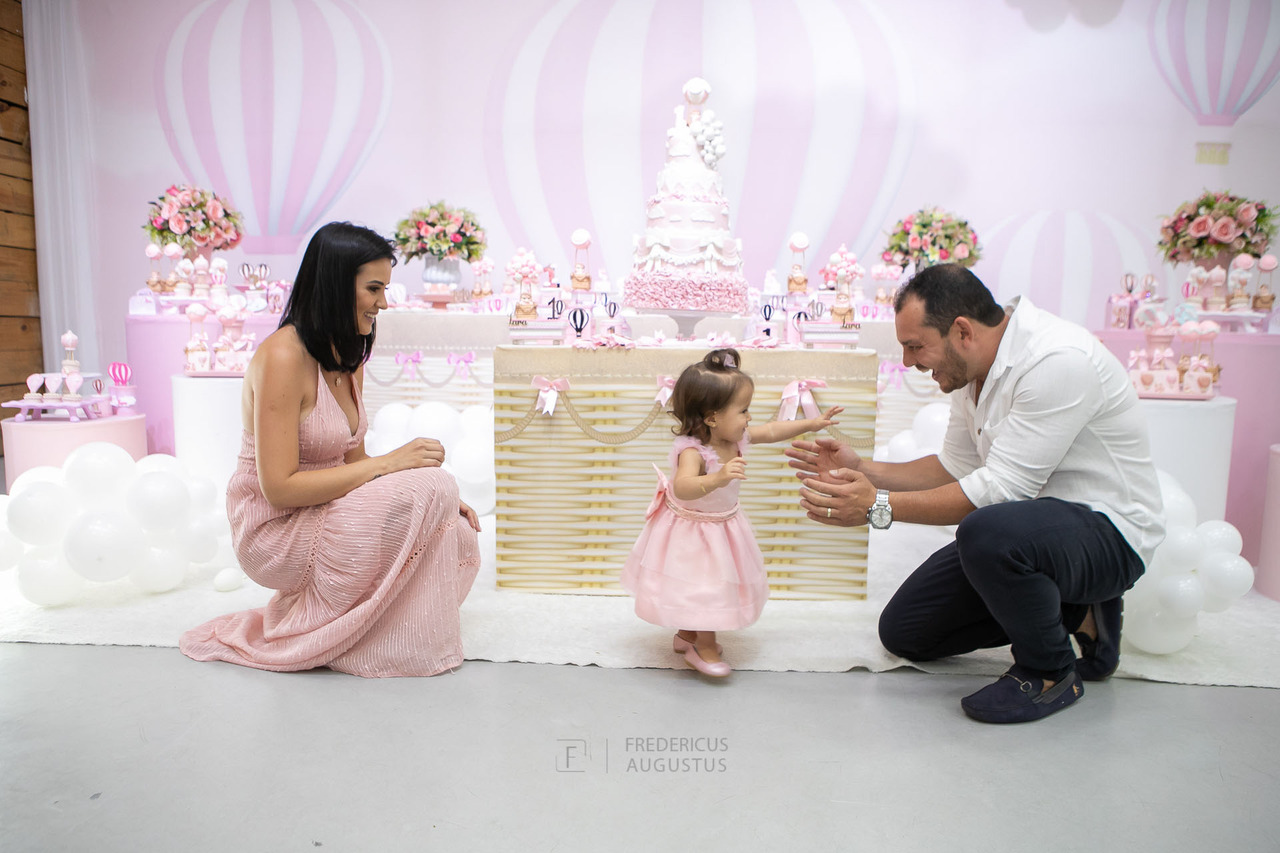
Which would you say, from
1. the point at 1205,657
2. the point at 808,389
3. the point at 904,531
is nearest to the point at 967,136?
the point at 904,531

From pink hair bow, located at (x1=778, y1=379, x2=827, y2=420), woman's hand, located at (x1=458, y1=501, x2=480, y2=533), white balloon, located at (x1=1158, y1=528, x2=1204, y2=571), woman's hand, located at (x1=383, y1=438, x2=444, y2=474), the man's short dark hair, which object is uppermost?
the man's short dark hair

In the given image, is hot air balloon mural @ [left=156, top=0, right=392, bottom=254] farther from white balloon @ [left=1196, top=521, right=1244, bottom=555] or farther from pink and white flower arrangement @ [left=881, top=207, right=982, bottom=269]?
white balloon @ [left=1196, top=521, right=1244, bottom=555]

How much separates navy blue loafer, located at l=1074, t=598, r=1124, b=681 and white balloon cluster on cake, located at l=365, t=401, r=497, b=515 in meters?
2.73

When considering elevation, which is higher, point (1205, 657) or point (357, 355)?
point (357, 355)

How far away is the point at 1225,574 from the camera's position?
110 inches

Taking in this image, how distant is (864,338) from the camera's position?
5.34m

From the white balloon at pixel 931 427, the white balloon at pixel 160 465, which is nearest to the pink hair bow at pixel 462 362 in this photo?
the white balloon at pixel 160 465

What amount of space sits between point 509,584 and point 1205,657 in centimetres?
245

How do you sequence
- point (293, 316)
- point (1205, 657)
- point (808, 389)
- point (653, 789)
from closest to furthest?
point (653, 789) < point (293, 316) < point (1205, 657) < point (808, 389)

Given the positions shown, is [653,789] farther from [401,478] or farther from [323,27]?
[323,27]

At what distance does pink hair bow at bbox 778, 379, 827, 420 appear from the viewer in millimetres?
3188

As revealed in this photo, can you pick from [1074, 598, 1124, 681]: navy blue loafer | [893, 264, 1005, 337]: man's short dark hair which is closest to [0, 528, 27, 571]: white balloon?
[893, 264, 1005, 337]: man's short dark hair

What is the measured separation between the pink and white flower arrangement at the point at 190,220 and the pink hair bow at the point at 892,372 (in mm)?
4414

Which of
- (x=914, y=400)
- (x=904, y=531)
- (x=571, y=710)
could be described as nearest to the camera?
(x=571, y=710)
